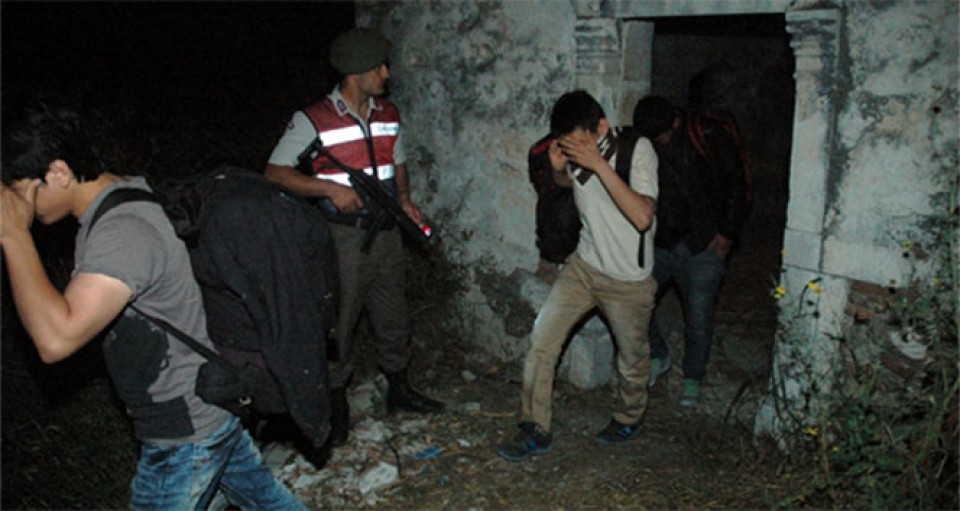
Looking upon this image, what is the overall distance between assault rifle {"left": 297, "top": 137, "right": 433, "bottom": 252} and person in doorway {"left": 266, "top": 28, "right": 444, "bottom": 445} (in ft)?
0.10

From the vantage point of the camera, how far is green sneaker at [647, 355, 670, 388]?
15.9ft

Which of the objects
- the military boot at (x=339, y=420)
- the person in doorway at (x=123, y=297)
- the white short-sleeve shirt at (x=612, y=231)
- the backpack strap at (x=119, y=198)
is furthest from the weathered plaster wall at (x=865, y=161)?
the backpack strap at (x=119, y=198)

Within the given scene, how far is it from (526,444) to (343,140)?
174 centimetres

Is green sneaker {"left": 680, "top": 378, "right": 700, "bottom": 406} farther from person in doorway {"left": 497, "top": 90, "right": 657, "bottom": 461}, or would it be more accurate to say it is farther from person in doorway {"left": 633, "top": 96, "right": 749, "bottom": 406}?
person in doorway {"left": 497, "top": 90, "right": 657, "bottom": 461}

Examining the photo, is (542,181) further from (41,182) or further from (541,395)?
(41,182)

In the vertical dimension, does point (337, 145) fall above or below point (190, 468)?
above

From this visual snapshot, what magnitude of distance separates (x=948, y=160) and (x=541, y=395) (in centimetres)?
196

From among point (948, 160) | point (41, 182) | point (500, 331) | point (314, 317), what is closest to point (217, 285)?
point (314, 317)

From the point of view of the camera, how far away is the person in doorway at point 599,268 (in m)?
3.49

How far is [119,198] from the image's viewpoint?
7.16ft

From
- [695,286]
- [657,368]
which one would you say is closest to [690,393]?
[657,368]

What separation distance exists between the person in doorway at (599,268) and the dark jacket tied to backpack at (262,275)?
4.88 ft

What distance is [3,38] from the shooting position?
8367 millimetres

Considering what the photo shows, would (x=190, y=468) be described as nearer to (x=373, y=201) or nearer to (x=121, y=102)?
(x=373, y=201)
